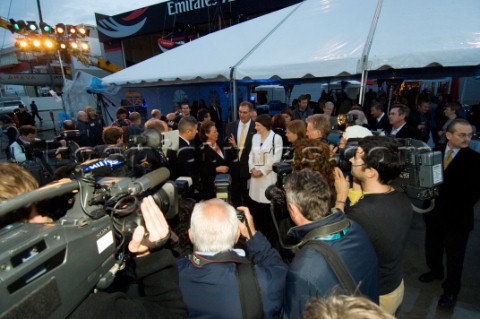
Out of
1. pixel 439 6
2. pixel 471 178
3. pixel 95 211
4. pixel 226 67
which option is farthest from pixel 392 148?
pixel 439 6

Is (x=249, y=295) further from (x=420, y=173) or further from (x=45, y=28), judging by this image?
(x=45, y=28)

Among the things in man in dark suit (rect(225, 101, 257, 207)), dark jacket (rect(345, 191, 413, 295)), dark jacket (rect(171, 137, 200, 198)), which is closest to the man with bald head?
dark jacket (rect(345, 191, 413, 295))

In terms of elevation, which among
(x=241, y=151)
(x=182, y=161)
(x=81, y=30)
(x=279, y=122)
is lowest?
(x=241, y=151)

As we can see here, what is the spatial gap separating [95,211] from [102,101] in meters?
10.8

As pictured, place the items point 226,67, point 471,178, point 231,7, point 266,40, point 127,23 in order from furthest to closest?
point 127,23 < point 231,7 < point 266,40 < point 226,67 < point 471,178

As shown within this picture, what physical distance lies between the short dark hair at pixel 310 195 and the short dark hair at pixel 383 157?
403 millimetres

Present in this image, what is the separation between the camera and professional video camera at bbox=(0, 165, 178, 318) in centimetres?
52

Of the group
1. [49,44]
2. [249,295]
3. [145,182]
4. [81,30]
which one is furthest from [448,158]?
[49,44]

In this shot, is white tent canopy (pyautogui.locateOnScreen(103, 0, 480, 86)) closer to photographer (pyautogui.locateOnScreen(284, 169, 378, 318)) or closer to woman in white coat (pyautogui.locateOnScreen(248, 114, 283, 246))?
woman in white coat (pyautogui.locateOnScreen(248, 114, 283, 246))

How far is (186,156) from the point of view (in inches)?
123

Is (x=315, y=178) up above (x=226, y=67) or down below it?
below

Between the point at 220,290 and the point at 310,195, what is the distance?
65cm

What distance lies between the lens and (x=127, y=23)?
1811 cm

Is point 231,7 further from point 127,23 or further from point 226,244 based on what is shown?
point 226,244
